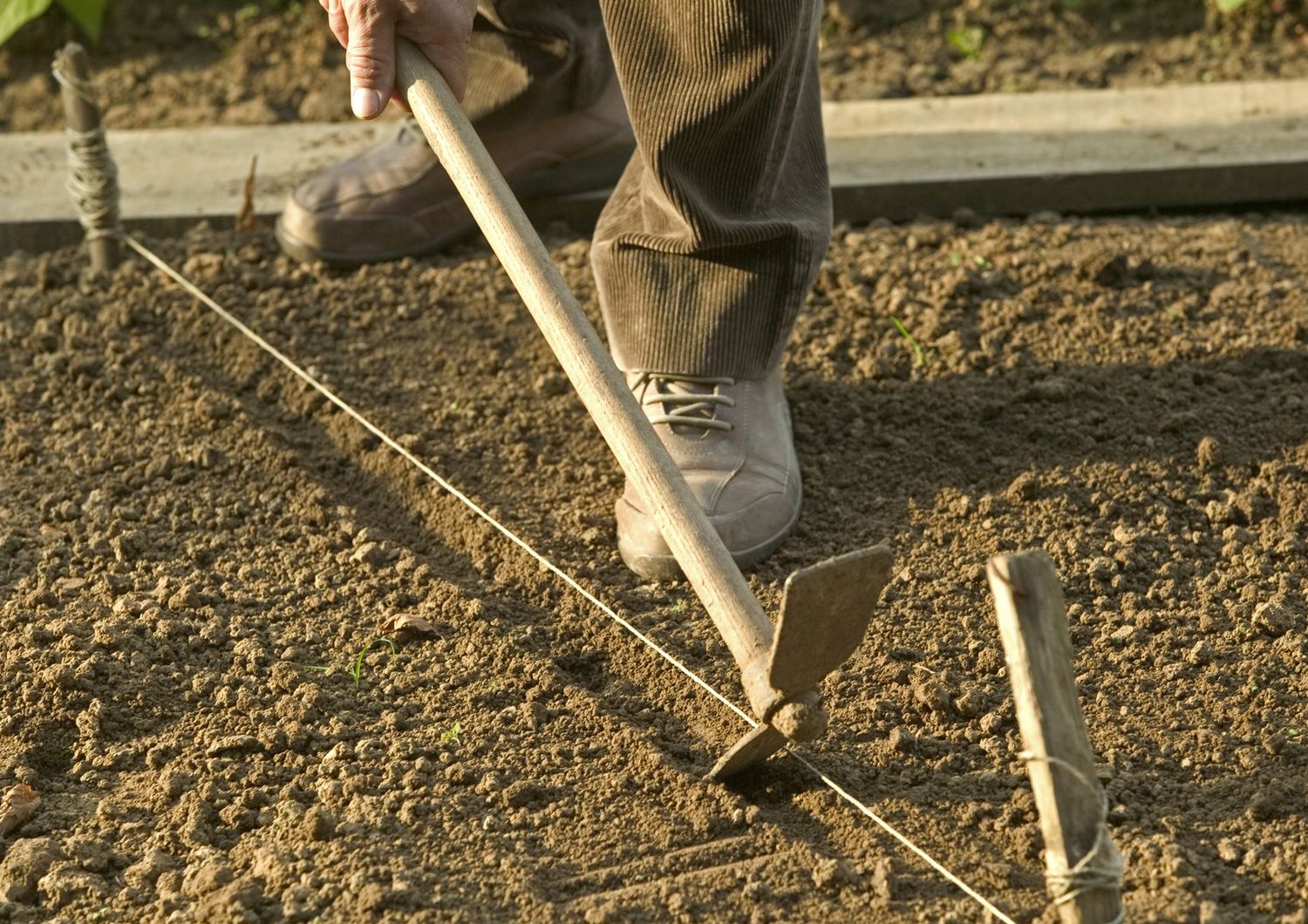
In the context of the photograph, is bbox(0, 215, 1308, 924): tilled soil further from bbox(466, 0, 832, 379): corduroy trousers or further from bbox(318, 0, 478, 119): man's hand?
bbox(318, 0, 478, 119): man's hand

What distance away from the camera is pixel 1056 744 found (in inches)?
58.9

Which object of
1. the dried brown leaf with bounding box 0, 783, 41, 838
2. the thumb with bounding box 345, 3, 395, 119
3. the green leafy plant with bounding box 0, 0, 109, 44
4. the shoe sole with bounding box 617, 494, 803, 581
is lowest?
the shoe sole with bounding box 617, 494, 803, 581

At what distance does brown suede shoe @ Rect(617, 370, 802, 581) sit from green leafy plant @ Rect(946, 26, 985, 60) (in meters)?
1.82

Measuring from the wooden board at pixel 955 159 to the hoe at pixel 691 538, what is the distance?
115 centimetres

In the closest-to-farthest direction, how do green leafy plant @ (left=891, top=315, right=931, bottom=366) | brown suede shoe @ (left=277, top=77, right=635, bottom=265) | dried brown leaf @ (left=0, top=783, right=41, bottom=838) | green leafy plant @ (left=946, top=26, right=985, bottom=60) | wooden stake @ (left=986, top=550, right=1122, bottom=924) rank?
wooden stake @ (left=986, top=550, right=1122, bottom=924)
dried brown leaf @ (left=0, top=783, right=41, bottom=838)
green leafy plant @ (left=891, top=315, right=931, bottom=366)
brown suede shoe @ (left=277, top=77, right=635, bottom=265)
green leafy plant @ (left=946, top=26, right=985, bottom=60)

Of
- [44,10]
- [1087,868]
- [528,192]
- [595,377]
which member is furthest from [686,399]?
[44,10]

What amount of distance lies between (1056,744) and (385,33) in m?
1.34

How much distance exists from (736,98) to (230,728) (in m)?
1.12

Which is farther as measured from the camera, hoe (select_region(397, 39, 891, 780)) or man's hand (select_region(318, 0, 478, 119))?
man's hand (select_region(318, 0, 478, 119))

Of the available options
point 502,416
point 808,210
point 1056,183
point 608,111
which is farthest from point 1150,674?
point 608,111

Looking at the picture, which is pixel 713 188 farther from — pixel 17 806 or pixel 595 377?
pixel 17 806

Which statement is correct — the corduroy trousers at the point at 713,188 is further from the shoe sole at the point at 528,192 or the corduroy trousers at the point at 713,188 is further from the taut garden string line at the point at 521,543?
the shoe sole at the point at 528,192

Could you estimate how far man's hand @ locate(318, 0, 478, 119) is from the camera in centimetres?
212

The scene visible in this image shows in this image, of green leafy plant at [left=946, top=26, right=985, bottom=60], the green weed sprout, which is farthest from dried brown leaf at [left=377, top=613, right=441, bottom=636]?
green leafy plant at [left=946, top=26, right=985, bottom=60]
